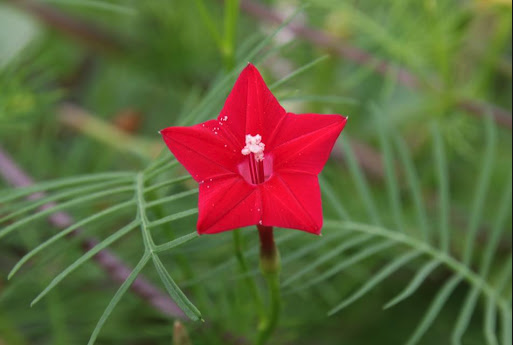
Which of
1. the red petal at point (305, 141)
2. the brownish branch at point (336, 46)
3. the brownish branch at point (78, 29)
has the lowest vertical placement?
the red petal at point (305, 141)

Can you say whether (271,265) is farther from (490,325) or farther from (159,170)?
(490,325)

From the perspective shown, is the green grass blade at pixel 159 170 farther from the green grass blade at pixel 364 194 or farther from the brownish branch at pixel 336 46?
the brownish branch at pixel 336 46

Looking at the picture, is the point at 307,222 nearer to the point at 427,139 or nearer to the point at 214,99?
the point at 214,99

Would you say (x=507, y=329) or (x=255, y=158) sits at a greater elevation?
(x=255, y=158)

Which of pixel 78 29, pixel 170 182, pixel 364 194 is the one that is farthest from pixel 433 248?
pixel 78 29

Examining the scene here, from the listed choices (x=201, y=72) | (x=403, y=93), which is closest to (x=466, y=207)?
(x=403, y=93)

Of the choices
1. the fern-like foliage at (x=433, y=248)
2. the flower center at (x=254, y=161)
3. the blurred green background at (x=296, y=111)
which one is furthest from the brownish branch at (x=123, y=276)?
the flower center at (x=254, y=161)
